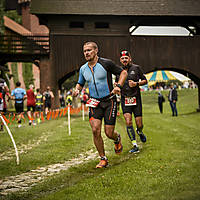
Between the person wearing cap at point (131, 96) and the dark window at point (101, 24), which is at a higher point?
the dark window at point (101, 24)

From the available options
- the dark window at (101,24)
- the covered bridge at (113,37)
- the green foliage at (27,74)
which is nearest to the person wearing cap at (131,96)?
the covered bridge at (113,37)

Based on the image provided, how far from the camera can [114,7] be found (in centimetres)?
2548

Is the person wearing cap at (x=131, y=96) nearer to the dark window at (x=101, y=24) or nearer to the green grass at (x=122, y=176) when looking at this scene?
the green grass at (x=122, y=176)

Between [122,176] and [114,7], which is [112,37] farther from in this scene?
[122,176]

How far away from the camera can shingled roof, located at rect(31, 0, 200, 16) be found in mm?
24812

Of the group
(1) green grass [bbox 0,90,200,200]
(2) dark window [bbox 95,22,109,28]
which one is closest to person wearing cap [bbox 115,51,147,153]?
(1) green grass [bbox 0,90,200,200]

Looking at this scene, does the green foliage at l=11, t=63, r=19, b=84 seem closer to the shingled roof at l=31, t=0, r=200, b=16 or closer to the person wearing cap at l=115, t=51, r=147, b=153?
the shingled roof at l=31, t=0, r=200, b=16

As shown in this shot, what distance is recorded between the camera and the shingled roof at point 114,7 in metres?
24.8

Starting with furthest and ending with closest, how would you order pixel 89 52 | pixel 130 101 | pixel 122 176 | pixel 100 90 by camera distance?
pixel 130 101 → pixel 100 90 → pixel 89 52 → pixel 122 176

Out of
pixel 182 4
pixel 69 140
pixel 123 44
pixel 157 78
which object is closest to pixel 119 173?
pixel 69 140

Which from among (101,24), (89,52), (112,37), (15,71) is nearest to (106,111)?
(89,52)

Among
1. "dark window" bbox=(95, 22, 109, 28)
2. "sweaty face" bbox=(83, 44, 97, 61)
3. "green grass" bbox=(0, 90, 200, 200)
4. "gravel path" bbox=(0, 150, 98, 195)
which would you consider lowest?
"gravel path" bbox=(0, 150, 98, 195)

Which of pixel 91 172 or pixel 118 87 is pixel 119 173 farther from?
pixel 118 87

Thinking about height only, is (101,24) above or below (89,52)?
above
